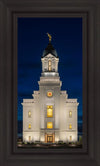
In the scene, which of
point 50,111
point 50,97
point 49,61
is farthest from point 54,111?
point 49,61

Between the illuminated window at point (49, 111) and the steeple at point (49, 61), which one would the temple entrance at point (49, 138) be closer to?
the illuminated window at point (49, 111)

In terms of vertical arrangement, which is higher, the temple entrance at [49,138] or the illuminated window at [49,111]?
the illuminated window at [49,111]

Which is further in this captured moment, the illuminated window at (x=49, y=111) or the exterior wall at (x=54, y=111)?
the illuminated window at (x=49, y=111)

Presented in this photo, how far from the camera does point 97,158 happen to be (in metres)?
1.46

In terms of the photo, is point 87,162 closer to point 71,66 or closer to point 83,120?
point 83,120

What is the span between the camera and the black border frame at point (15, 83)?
4.86ft

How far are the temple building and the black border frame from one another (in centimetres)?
20

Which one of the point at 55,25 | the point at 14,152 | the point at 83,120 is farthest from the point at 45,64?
the point at 14,152

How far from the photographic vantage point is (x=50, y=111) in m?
1.98

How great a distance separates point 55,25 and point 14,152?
1145mm

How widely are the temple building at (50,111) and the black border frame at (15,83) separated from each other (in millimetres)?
201

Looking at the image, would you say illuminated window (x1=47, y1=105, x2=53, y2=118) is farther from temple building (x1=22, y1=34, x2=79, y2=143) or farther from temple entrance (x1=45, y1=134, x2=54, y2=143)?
temple entrance (x1=45, y1=134, x2=54, y2=143)

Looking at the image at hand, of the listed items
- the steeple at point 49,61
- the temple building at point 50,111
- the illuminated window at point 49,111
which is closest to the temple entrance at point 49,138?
the temple building at point 50,111

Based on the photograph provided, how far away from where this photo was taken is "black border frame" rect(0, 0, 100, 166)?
1480 millimetres
